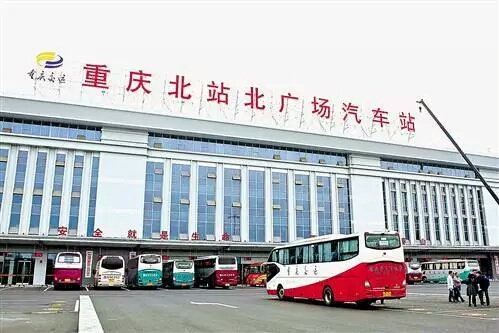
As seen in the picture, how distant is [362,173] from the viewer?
48.8m

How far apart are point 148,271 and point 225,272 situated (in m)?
5.74

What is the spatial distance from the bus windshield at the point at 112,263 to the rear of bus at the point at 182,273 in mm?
4768

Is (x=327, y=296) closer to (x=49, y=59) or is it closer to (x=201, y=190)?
(x=201, y=190)

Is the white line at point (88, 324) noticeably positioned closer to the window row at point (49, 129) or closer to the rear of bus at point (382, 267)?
the rear of bus at point (382, 267)

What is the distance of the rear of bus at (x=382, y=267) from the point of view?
15.6 m

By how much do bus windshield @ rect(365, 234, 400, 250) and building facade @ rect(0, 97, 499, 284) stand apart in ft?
83.5

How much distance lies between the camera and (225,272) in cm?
3359

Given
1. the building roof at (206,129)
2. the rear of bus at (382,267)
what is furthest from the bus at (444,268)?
the rear of bus at (382,267)

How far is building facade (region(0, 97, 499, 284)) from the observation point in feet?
122

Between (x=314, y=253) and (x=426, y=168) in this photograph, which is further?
(x=426, y=168)

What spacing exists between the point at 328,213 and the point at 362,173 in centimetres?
608

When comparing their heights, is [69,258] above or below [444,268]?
above

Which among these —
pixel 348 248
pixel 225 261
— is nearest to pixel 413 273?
pixel 225 261

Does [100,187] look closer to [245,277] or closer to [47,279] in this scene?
[47,279]
